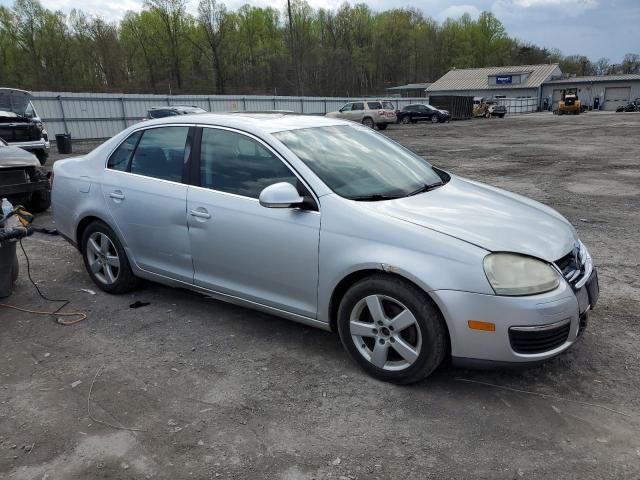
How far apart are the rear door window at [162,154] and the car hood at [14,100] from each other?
9.83 metres

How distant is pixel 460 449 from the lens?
8.40 feet

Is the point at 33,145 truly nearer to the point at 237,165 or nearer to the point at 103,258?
the point at 103,258

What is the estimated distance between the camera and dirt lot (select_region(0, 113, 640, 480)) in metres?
2.49

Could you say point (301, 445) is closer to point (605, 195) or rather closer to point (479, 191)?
point (479, 191)

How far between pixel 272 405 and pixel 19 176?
19.5 ft

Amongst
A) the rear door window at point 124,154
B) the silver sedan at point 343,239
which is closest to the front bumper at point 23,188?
the silver sedan at point 343,239

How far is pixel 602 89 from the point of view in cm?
6306

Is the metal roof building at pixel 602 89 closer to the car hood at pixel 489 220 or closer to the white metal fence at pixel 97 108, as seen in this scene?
the white metal fence at pixel 97 108

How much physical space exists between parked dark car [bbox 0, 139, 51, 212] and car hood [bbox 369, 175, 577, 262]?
19.4ft

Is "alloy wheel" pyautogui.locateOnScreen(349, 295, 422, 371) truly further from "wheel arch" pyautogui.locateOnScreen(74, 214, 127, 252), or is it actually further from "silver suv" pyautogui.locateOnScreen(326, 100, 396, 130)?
"silver suv" pyautogui.locateOnScreen(326, 100, 396, 130)

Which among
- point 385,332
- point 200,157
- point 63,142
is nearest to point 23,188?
point 200,157

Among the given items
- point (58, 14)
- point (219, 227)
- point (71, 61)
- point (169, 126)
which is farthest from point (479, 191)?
point (58, 14)

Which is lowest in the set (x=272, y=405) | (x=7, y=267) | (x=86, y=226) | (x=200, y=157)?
(x=272, y=405)

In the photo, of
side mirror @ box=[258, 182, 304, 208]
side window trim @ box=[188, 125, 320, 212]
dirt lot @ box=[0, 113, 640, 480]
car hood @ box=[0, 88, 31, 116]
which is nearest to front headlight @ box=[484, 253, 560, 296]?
dirt lot @ box=[0, 113, 640, 480]
